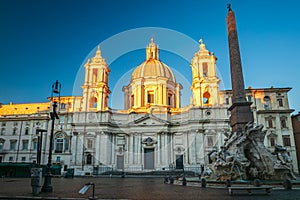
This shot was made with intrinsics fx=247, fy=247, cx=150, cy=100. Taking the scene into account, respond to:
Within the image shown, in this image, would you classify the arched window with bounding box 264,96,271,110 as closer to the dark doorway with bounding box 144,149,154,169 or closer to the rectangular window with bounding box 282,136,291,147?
the rectangular window with bounding box 282,136,291,147

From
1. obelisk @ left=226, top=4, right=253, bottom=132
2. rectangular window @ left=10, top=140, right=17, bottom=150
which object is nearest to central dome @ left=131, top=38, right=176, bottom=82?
rectangular window @ left=10, top=140, right=17, bottom=150

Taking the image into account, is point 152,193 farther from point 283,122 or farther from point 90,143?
point 283,122

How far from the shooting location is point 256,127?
52.1ft

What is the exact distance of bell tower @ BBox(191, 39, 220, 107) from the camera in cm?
4353

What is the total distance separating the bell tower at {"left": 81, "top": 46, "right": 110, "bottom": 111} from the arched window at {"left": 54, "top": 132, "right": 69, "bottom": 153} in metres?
6.22

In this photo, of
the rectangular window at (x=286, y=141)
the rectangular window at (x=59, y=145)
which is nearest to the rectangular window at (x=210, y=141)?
the rectangular window at (x=286, y=141)

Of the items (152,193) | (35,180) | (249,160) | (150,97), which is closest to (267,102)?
(150,97)

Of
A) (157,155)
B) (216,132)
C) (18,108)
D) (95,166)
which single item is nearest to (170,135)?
(157,155)

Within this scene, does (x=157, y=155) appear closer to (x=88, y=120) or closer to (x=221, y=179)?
(x=88, y=120)

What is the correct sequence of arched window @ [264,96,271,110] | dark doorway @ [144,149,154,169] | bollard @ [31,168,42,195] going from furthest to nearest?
dark doorway @ [144,149,154,169] → arched window @ [264,96,271,110] → bollard @ [31,168,42,195]

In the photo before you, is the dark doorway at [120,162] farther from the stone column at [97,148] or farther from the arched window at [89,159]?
the arched window at [89,159]

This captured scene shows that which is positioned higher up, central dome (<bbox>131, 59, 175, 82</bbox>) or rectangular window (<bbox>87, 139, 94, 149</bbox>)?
central dome (<bbox>131, 59, 175, 82</bbox>)

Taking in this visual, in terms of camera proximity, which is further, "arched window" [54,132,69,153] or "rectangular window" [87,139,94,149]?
"arched window" [54,132,69,153]

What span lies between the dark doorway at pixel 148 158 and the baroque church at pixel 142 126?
0.05 meters
